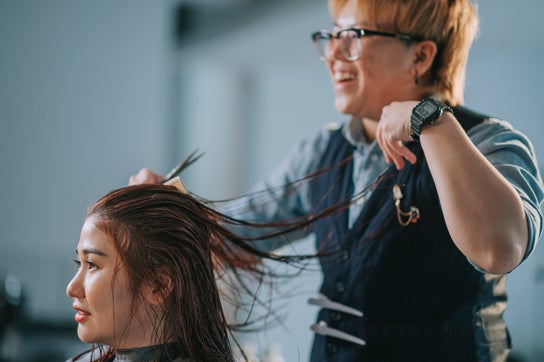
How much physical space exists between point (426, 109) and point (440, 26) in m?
0.37

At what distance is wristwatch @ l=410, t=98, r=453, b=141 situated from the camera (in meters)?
1.23

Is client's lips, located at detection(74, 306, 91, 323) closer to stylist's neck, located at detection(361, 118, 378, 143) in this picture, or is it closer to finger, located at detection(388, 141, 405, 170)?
finger, located at detection(388, 141, 405, 170)

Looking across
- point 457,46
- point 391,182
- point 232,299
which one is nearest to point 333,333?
point 232,299

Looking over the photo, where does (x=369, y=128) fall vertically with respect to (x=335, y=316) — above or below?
above

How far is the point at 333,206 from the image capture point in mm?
1545

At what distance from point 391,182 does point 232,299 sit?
1.31 ft

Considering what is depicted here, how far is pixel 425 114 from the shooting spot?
1.23 meters

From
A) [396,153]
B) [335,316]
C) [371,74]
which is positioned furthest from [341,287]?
[371,74]

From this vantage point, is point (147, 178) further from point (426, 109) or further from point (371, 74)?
point (426, 109)

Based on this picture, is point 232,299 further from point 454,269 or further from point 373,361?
point 454,269

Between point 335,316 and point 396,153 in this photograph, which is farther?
point 335,316

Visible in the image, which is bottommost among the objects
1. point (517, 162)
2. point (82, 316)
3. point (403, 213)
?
point (82, 316)

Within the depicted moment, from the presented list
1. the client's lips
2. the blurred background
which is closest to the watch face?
the client's lips

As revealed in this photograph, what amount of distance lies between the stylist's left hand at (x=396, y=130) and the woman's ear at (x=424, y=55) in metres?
0.25
